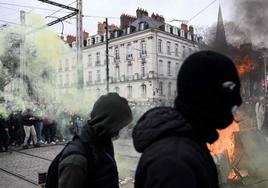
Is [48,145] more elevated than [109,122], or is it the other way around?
[109,122]

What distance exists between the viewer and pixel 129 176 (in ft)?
25.8

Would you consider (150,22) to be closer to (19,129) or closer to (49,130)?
(49,130)

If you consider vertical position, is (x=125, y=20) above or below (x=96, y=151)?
above

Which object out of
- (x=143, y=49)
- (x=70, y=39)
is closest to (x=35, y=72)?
(x=70, y=39)

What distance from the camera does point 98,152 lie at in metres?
2.42

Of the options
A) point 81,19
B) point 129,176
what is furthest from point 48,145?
point 129,176

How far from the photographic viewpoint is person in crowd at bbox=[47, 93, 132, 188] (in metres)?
2.25

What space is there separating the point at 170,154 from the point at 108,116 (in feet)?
4.17

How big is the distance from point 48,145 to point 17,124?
1714 millimetres

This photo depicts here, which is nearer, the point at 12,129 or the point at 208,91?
the point at 208,91

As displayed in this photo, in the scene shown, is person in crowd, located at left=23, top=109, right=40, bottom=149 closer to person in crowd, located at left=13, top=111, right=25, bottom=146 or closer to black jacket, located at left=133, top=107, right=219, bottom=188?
person in crowd, located at left=13, top=111, right=25, bottom=146

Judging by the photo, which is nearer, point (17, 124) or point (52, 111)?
point (17, 124)

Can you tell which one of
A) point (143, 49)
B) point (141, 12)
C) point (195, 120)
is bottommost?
point (195, 120)

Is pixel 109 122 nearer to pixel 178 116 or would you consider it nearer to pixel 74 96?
pixel 178 116
